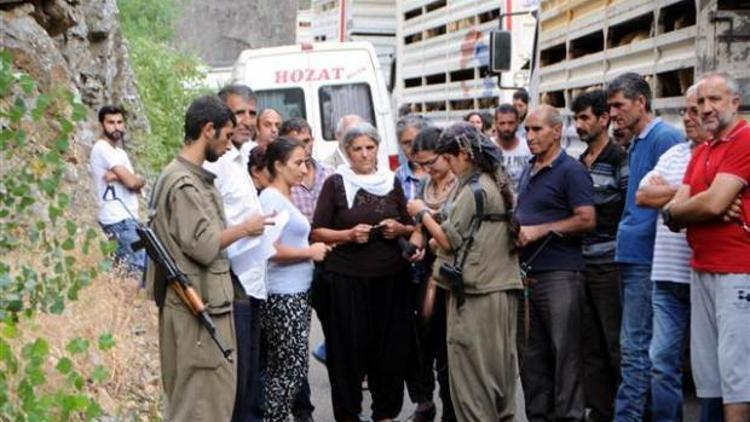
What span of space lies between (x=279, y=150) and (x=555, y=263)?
1653mm

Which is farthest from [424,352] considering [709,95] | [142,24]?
[142,24]

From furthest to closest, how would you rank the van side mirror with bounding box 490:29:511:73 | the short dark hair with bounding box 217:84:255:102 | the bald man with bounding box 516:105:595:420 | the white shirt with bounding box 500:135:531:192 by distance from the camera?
the van side mirror with bounding box 490:29:511:73 → the white shirt with bounding box 500:135:531:192 → the short dark hair with bounding box 217:84:255:102 → the bald man with bounding box 516:105:595:420

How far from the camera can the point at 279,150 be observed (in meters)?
7.87

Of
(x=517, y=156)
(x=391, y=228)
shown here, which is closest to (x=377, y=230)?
(x=391, y=228)

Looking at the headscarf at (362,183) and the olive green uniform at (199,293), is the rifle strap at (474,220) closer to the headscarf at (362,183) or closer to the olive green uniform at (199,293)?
the headscarf at (362,183)

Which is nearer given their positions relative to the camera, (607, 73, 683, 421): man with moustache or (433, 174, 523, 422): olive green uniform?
(433, 174, 523, 422): olive green uniform

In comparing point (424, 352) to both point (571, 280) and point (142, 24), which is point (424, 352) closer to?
point (571, 280)

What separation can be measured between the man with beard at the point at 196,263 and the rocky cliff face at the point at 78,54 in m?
3.97

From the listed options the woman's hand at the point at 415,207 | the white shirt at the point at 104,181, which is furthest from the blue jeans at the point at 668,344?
the white shirt at the point at 104,181

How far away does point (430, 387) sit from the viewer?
9062mm

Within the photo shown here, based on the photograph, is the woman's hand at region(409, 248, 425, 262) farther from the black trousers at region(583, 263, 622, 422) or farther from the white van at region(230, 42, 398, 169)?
the white van at region(230, 42, 398, 169)

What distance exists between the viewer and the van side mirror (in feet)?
44.1

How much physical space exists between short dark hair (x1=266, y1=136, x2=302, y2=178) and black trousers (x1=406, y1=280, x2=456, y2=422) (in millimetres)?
1423

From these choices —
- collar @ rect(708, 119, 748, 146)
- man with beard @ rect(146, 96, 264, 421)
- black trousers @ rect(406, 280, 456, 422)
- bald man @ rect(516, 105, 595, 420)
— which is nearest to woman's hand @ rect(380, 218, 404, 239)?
black trousers @ rect(406, 280, 456, 422)
